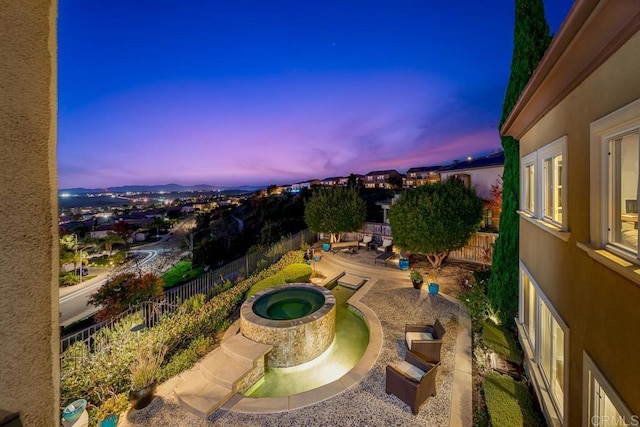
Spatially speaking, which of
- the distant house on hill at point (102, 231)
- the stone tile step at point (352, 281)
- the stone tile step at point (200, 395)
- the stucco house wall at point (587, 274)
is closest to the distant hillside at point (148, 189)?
the distant house on hill at point (102, 231)

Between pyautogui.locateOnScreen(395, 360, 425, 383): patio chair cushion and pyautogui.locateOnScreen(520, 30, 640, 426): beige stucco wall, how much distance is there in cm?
264

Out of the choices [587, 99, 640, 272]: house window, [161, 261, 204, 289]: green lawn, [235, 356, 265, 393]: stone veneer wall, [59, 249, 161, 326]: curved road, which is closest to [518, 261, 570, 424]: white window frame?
[587, 99, 640, 272]: house window

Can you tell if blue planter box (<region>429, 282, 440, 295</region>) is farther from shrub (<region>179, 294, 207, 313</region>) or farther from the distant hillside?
the distant hillside

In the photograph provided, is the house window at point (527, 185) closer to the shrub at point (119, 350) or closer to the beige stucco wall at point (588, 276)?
the beige stucco wall at point (588, 276)

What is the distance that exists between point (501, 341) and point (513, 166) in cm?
548

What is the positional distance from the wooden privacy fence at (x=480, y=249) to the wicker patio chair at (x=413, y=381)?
9.92 m

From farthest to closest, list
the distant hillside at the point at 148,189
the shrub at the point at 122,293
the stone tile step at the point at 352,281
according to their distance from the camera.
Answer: the distant hillside at the point at 148,189 → the stone tile step at the point at 352,281 → the shrub at the point at 122,293

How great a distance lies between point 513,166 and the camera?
821 centimetres

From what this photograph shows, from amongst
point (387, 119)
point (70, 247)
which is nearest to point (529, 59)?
point (387, 119)

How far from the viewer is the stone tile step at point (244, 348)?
23.1 ft

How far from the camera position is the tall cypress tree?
7.54 meters

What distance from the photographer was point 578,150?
12.4 feet

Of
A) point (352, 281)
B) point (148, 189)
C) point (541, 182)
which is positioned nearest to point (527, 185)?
point (541, 182)

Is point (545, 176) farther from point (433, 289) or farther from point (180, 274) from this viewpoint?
point (180, 274)
